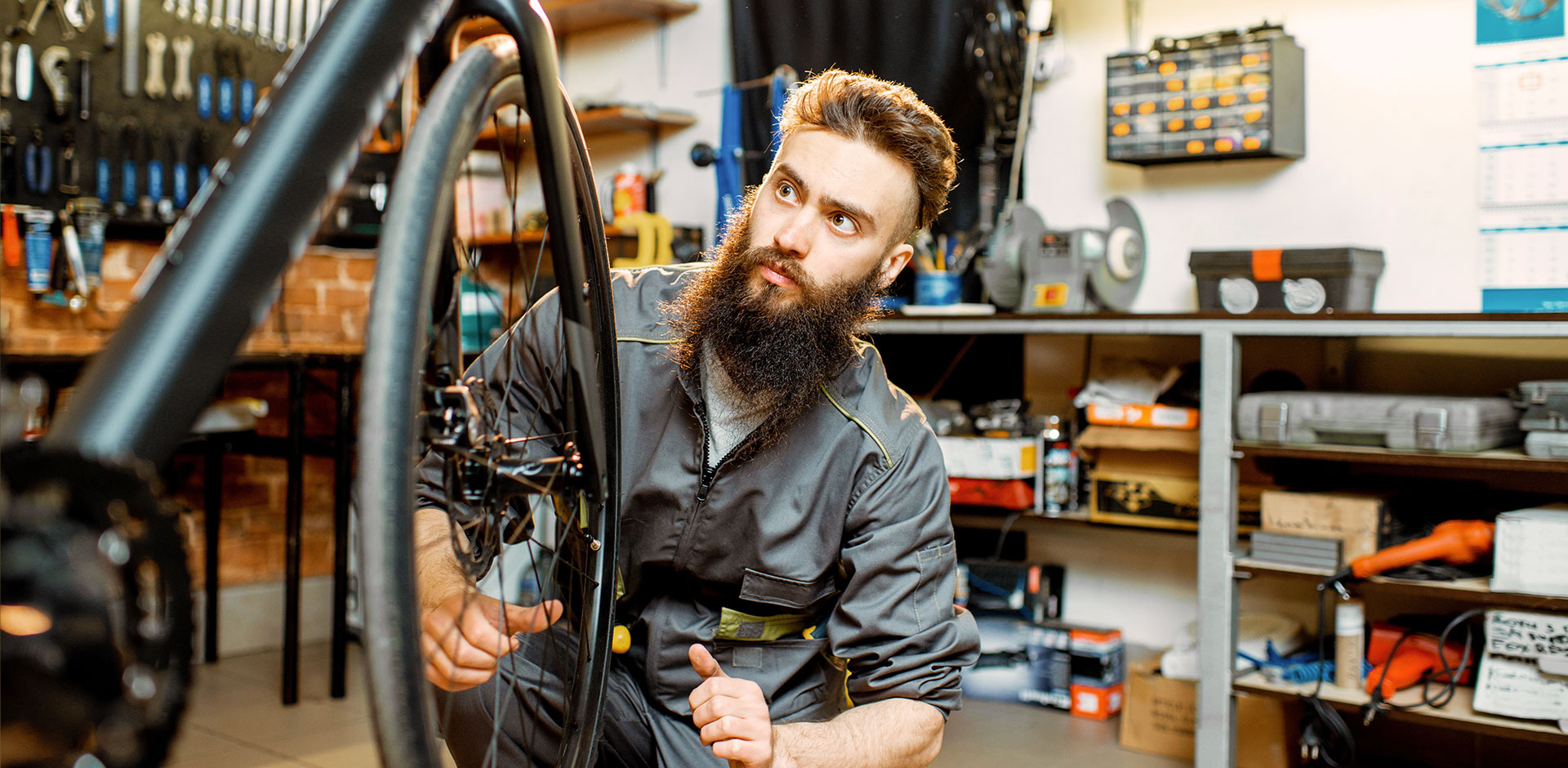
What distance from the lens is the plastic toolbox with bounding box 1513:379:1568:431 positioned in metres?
2.22

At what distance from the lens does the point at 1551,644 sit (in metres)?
2.21

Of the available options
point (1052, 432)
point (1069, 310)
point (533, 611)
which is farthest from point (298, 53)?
point (1052, 432)

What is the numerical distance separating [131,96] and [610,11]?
4.84 ft

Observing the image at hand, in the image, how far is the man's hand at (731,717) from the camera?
1104 mm

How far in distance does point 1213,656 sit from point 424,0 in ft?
7.34

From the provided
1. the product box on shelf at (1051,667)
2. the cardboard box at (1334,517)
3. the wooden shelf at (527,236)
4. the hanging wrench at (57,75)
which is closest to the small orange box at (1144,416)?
the cardboard box at (1334,517)

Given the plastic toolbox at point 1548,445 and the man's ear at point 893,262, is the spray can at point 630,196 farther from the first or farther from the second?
the plastic toolbox at point 1548,445

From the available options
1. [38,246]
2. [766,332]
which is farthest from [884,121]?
[38,246]

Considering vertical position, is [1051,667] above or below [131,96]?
below

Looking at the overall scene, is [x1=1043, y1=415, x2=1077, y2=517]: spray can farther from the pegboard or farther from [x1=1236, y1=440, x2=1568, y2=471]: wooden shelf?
the pegboard

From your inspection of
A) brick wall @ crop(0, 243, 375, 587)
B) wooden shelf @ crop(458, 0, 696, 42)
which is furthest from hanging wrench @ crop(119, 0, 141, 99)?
wooden shelf @ crop(458, 0, 696, 42)

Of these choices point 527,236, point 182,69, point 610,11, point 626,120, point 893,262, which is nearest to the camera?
point 893,262

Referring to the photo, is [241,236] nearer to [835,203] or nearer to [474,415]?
[474,415]

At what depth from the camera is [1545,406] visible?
88.1 inches
